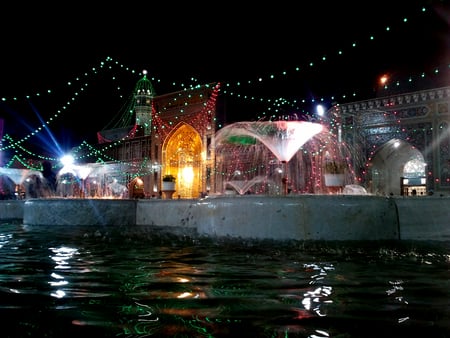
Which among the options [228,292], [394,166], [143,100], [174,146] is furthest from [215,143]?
[228,292]

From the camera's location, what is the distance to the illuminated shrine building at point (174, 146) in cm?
2572

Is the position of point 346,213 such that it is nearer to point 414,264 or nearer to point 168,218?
point 414,264

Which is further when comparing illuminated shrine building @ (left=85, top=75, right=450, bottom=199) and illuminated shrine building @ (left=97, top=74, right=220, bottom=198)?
illuminated shrine building @ (left=97, top=74, right=220, bottom=198)

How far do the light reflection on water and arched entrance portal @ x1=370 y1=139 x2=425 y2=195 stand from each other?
641 inches

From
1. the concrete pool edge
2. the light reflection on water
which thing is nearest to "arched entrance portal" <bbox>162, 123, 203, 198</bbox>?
the concrete pool edge

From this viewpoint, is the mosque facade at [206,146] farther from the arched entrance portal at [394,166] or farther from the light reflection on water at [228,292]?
the light reflection on water at [228,292]

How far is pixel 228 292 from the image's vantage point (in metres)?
2.80

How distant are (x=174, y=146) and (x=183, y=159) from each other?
1.11 m

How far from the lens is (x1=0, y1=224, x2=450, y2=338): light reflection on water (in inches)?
82.0

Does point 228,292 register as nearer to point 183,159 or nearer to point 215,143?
point 215,143

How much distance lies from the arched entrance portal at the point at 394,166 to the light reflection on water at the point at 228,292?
16.3m

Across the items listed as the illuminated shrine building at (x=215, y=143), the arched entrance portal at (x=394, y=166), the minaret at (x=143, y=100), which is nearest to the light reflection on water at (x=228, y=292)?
the illuminated shrine building at (x=215, y=143)

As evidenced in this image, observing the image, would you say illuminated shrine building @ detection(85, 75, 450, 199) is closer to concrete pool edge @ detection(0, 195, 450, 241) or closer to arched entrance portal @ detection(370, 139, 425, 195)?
arched entrance portal @ detection(370, 139, 425, 195)

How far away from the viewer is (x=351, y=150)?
2067 cm
